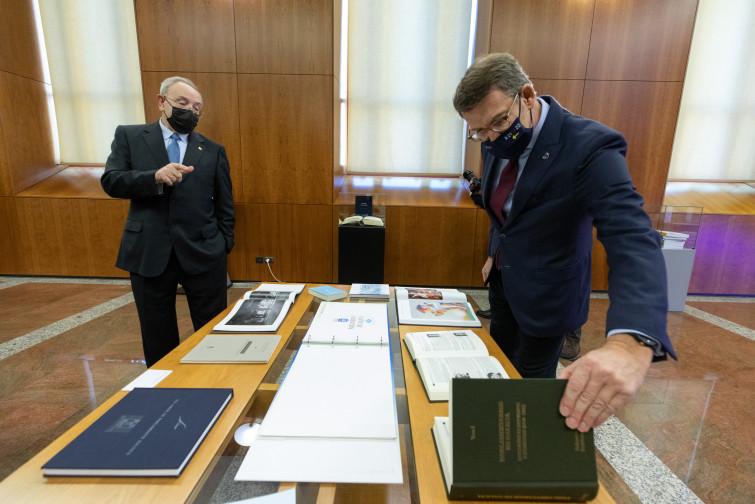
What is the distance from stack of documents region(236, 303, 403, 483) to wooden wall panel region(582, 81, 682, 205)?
391 centimetres

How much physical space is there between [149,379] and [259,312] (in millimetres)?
494

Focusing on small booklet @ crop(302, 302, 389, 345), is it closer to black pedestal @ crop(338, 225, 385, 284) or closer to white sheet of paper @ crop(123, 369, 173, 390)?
white sheet of paper @ crop(123, 369, 173, 390)

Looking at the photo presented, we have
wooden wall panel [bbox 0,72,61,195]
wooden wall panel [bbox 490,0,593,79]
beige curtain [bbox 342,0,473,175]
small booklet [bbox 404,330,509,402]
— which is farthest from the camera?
beige curtain [bbox 342,0,473,175]

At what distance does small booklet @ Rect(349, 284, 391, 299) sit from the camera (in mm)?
1625

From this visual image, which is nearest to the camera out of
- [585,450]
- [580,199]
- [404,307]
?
[585,450]

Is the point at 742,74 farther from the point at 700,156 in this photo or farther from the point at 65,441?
the point at 65,441

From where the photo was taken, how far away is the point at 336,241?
154 inches

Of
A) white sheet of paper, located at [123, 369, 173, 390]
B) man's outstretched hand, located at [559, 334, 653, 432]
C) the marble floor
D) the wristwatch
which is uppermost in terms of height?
the wristwatch

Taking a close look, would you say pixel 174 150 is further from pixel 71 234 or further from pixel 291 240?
pixel 71 234

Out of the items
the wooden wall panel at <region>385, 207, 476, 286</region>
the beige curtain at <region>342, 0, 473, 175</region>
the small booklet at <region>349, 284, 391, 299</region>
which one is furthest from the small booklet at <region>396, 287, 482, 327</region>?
the beige curtain at <region>342, 0, 473, 175</region>

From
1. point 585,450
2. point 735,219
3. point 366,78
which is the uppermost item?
point 366,78

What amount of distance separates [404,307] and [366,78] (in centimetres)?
368

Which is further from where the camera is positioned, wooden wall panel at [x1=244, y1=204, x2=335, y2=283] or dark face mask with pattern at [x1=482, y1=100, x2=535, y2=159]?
wooden wall panel at [x1=244, y1=204, x2=335, y2=283]

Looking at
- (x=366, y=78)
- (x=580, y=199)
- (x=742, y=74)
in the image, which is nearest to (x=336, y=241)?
(x=366, y=78)
